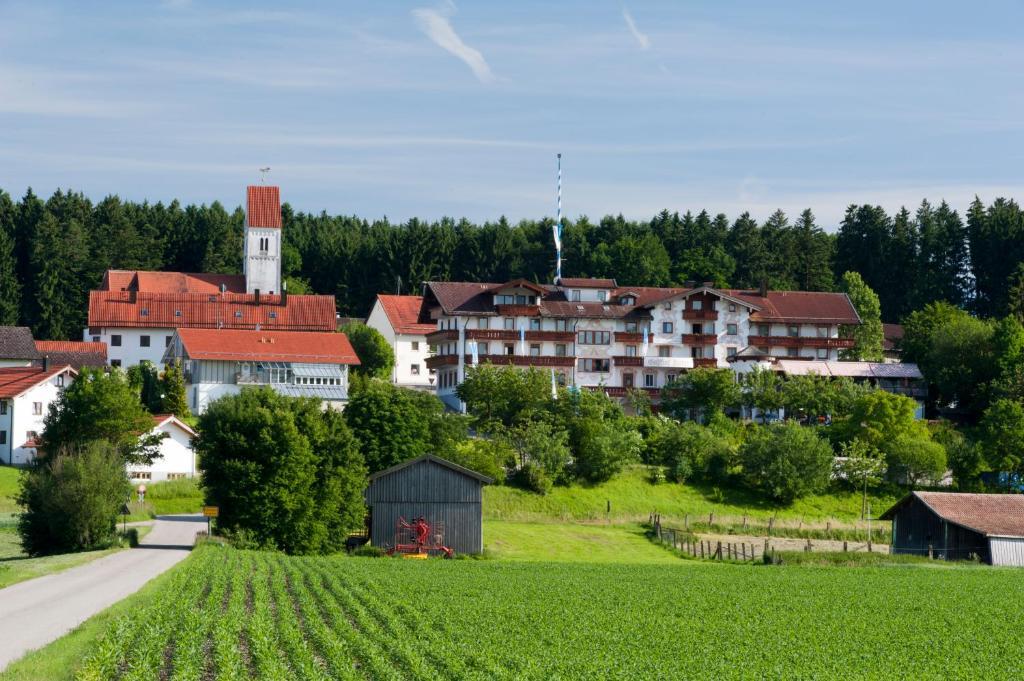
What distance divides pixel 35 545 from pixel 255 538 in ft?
27.2

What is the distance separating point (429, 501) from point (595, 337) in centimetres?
4117

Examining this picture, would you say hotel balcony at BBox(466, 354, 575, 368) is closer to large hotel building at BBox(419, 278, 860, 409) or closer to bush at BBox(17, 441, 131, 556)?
large hotel building at BBox(419, 278, 860, 409)

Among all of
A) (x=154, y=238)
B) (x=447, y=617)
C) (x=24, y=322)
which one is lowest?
(x=447, y=617)

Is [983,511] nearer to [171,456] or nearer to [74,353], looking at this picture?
[171,456]

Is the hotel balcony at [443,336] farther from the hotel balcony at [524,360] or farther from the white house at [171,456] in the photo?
the white house at [171,456]

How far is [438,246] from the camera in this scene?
147 meters

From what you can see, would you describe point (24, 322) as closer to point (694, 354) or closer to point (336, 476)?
point (694, 354)

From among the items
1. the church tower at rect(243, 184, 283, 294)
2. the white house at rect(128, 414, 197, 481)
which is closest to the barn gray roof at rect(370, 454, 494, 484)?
the white house at rect(128, 414, 197, 481)

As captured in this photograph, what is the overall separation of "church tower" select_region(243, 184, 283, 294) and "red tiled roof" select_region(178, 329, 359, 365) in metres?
30.3

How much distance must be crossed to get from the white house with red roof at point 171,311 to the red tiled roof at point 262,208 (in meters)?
7.99

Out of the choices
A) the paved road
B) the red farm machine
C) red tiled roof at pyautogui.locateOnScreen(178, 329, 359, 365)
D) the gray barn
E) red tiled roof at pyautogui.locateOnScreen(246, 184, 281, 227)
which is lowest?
the red farm machine

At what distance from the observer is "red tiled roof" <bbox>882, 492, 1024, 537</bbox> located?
214 feet

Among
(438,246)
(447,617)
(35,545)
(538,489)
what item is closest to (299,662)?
(447,617)

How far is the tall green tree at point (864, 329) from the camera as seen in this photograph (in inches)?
4437
